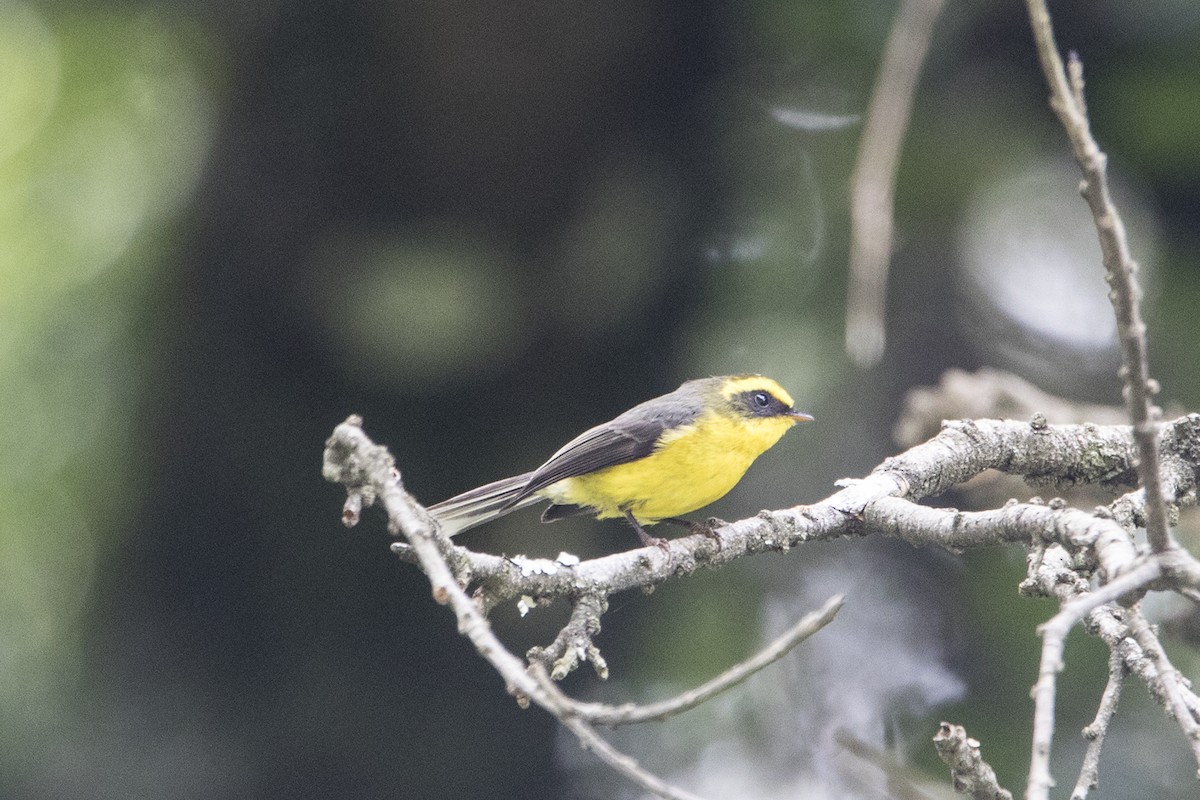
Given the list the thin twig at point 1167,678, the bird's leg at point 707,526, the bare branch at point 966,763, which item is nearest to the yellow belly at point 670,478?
the bird's leg at point 707,526

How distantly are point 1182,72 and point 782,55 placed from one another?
2242 millimetres

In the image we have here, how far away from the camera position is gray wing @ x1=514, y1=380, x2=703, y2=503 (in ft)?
14.7

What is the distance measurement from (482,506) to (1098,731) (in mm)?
2683

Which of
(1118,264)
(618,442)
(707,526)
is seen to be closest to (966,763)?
(1118,264)

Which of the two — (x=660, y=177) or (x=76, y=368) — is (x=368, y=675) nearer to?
(x=76, y=368)

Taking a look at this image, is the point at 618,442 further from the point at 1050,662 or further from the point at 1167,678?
the point at 1050,662

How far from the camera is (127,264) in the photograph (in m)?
6.67

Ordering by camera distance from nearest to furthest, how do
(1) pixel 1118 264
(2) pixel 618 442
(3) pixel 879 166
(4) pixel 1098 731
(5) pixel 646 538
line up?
(1) pixel 1118 264, (4) pixel 1098 731, (3) pixel 879 166, (5) pixel 646 538, (2) pixel 618 442

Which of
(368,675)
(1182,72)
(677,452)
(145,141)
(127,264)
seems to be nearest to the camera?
(677,452)

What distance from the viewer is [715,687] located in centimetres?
169

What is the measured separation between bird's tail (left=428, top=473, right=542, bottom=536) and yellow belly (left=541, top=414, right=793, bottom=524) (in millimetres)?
268

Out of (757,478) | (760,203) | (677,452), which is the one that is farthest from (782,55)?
(677,452)

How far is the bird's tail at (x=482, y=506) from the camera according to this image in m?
4.37

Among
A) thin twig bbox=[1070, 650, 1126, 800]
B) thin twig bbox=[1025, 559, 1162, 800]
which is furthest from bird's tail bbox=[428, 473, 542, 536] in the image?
thin twig bbox=[1025, 559, 1162, 800]
